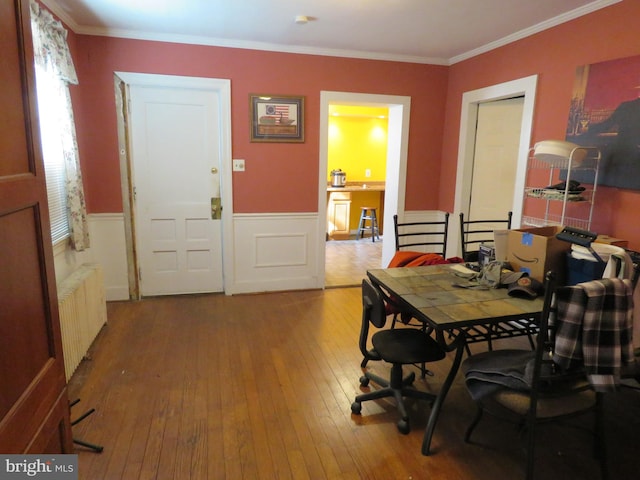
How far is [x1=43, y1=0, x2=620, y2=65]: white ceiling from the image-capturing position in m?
2.83

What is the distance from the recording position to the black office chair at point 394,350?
2055 millimetres

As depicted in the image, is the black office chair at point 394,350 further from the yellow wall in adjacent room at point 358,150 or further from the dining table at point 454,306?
the yellow wall in adjacent room at point 358,150

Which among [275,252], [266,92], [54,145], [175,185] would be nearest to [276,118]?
[266,92]

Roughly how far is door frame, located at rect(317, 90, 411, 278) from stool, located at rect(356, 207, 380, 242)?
224 centimetres

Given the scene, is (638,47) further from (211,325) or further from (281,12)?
(211,325)

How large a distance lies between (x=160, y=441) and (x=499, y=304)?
1793 millimetres

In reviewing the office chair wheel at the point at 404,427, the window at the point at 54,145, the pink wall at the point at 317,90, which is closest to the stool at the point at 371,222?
the pink wall at the point at 317,90

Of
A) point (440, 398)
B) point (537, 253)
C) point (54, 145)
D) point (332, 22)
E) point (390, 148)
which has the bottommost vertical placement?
point (440, 398)

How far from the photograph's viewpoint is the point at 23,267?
1036 millimetres

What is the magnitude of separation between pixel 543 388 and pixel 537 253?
0.76m

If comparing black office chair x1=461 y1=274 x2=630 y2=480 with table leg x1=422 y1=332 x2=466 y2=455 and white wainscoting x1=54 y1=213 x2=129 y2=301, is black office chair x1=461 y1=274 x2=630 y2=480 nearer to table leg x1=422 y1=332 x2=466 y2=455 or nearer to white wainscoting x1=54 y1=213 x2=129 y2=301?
table leg x1=422 y1=332 x2=466 y2=455

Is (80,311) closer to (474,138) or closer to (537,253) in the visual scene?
(537,253)

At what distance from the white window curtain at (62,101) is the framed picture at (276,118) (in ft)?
5.03

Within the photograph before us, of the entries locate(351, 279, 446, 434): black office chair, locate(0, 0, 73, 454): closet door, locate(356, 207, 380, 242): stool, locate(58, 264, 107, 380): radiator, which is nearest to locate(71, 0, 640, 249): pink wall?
locate(58, 264, 107, 380): radiator
